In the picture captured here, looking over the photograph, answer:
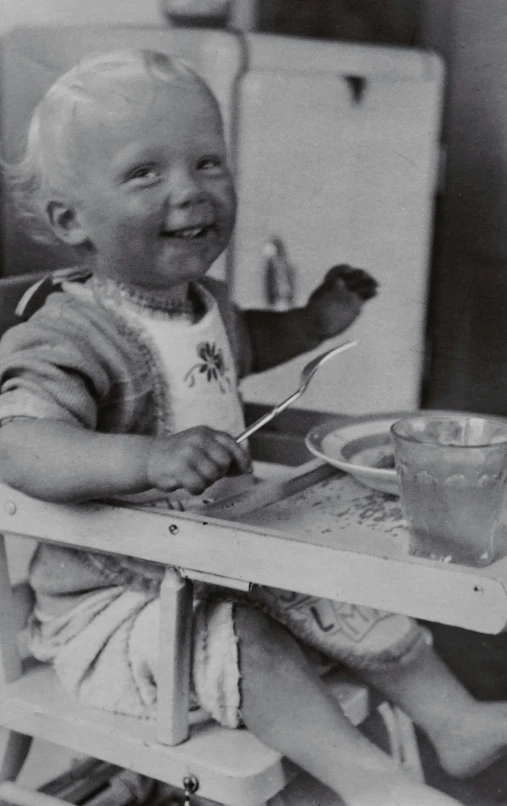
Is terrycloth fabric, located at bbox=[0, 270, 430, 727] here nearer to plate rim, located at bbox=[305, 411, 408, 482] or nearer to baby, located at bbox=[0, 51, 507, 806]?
baby, located at bbox=[0, 51, 507, 806]

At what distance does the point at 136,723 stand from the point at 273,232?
0.72m

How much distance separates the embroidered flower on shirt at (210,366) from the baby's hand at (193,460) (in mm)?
234

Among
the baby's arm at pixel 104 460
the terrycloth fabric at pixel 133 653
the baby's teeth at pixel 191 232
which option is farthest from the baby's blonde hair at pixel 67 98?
the terrycloth fabric at pixel 133 653

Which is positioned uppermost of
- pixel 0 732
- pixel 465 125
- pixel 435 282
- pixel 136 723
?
pixel 465 125

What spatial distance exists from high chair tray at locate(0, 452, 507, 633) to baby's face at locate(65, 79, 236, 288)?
24 cm

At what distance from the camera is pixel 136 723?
831 mm

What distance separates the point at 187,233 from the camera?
88 cm

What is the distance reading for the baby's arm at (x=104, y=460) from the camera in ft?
2.26

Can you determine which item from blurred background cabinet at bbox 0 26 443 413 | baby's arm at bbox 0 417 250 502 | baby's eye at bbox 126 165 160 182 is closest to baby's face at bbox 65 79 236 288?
baby's eye at bbox 126 165 160 182

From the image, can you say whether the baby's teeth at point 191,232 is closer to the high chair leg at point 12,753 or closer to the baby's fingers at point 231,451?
the baby's fingers at point 231,451

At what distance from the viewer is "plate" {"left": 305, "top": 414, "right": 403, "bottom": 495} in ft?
2.60

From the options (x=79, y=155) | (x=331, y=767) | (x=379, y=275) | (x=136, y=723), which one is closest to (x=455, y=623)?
(x=331, y=767)

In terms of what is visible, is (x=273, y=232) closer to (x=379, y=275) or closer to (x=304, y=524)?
(x=379, y=275)

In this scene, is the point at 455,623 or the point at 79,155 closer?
the point at 455,623
